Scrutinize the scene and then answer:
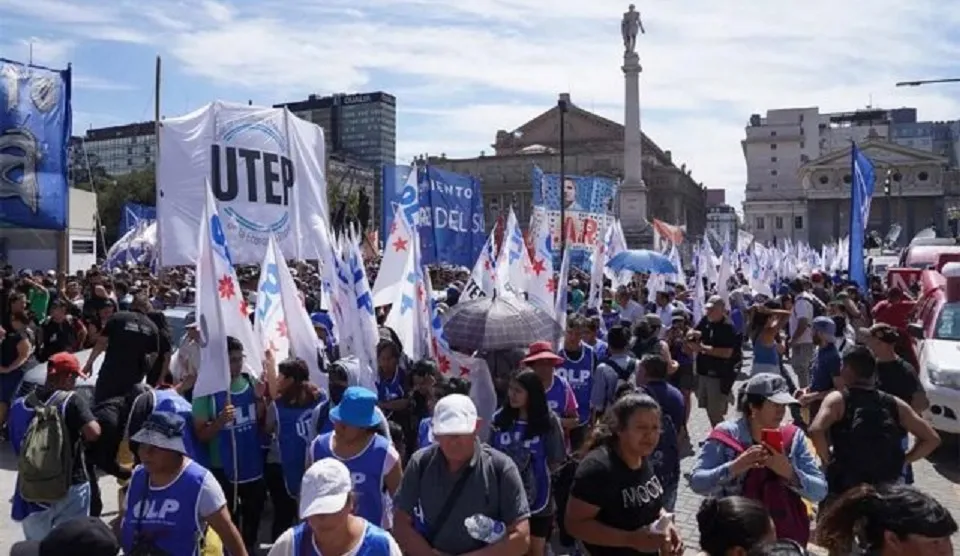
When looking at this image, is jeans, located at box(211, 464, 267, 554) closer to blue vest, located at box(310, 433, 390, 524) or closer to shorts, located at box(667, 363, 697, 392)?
blue vest, located at box(310, 433, 390, 524)

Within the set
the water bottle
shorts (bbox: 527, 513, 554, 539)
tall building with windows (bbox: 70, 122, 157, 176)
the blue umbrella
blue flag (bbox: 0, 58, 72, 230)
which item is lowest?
shorts (bbox: 527, 513, 554, 539)

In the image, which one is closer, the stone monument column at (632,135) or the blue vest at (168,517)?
the blue vest at (168,517)

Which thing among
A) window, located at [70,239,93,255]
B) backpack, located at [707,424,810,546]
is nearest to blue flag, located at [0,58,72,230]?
backpack, located at [707,424,810,546]

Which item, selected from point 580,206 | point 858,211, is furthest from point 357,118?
point 858,211

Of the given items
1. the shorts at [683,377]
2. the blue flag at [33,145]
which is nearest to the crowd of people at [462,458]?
the shorts at [683,377]

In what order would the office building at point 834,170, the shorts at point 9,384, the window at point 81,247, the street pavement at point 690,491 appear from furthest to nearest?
the office building at point 834,170 < the window at point 81,247 < the shorts at point 9,384 < the street pavement at point 690,491

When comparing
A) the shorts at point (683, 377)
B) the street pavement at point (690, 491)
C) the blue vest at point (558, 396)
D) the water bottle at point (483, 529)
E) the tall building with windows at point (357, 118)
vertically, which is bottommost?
the street pavement at point (690, 491)

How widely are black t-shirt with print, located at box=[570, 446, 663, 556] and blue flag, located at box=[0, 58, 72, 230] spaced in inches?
323

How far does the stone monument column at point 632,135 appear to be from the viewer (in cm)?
5466

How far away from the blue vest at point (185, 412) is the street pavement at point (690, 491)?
136 centimetres

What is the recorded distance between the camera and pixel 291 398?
5.51 m

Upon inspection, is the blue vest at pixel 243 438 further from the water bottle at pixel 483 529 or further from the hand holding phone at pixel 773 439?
the hand holding phone at pixel 773 439

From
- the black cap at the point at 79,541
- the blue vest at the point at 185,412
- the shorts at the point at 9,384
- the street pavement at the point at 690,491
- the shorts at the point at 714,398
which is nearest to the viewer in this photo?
the black cap at the point at 79,541

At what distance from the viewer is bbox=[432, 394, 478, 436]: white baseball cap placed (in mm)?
3586
